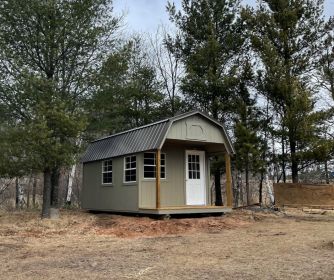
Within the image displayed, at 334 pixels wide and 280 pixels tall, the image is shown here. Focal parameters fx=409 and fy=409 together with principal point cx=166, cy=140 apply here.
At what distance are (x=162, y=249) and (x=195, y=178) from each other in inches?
302

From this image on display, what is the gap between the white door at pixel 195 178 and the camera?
16.1 metres

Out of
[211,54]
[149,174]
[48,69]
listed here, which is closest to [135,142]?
[149,174]

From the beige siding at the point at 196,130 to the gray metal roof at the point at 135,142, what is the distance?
23 cm

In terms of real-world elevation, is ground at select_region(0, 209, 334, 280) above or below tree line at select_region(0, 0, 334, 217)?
below

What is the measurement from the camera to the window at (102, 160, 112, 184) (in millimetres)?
16205

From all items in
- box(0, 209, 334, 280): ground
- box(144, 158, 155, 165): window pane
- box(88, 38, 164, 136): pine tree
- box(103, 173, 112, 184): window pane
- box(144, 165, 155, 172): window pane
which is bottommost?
box(0, 209, 334, 280): ground

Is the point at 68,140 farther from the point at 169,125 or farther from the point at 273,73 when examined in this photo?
the point at 273,73

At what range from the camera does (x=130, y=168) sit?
1492cm

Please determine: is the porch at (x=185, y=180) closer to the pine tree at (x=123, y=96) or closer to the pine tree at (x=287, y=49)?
the pine tree at (x=123, y=96)

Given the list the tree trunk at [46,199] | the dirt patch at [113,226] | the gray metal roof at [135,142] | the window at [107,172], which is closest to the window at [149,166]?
the gray metal roof at [135,142]

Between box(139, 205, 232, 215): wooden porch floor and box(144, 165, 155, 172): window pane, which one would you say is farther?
box(144, 165, 155, 172): window pane

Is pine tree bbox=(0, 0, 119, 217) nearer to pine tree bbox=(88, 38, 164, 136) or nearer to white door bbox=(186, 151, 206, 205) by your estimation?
pine tree bbox=(88, 38, 164, 136)

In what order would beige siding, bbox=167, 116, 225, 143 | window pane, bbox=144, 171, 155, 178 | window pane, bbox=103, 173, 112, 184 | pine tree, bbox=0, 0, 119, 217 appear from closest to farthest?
pine tree, bbox=0, 0, 119, 217 < beige siding, bbox=167, 116, 225, 143 < window pane, bbox=144, 171, 155, 178 < window pane, bbox=103, 173, 112, 184

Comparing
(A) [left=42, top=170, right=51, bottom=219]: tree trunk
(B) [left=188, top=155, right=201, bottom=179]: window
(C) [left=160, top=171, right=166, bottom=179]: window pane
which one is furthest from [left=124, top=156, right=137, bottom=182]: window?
(A) [left=42, top=170, right=51, bottom=219]: tree trunk
